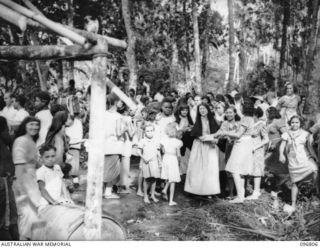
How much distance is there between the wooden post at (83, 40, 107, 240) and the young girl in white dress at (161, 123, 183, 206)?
2.34 m

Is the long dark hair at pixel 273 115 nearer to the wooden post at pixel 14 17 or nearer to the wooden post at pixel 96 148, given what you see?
the wooden post at pixel 96 148

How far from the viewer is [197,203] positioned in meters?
6.07

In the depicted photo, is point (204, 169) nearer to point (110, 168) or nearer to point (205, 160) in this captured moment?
point (205, 160)

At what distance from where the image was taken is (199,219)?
216 inches

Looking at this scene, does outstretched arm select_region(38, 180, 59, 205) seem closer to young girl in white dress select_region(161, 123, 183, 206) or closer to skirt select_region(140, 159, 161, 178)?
skirt select_region(140, 159, 161, 178)

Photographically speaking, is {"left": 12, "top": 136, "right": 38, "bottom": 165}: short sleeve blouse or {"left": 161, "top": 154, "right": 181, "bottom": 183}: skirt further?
{"left": 161, "top": 154, "right": 181, "bottom": 183}: skirt

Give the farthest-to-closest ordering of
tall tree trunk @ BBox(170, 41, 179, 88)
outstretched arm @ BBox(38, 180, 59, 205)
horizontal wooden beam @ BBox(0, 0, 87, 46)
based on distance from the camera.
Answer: tall tree trunk @ BBox(170, 41, 179, 88) < outstretched arm @ BBox(38, 180, 59, 205) < horizontal wooden beam @ BBox(0, 0, 87, 46)

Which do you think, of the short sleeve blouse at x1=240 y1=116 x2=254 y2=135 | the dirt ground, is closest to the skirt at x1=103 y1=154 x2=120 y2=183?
the dirt ground

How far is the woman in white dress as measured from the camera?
5938 mm

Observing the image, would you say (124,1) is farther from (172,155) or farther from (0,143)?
(0,143)

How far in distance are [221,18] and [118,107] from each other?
418 inches

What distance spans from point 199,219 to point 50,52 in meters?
3.09

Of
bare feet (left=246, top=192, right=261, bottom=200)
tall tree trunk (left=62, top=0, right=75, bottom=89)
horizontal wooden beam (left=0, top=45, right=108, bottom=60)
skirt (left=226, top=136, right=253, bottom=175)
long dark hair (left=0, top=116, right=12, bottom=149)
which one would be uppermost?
tall tree trunk (left=62, top=0, right=75, bottom=89)

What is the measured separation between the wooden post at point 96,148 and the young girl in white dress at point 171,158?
2337 mm
